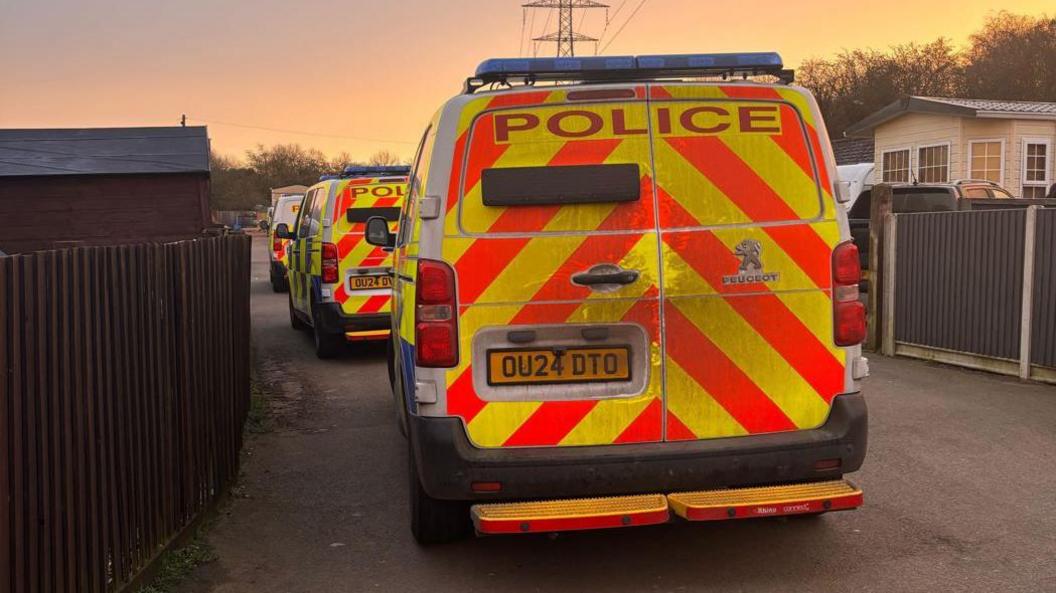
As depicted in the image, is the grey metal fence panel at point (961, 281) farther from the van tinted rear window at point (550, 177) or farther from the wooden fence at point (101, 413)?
the wooden fence at point (101, 413)

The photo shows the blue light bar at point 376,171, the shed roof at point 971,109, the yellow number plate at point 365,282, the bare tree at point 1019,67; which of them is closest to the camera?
the yellow number plate at point 365,282

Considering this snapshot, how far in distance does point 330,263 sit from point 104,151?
1118cm

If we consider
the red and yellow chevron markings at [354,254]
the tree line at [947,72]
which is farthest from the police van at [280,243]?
the tree line at [947,72]

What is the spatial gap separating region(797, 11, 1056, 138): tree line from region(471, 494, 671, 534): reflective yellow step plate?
44403 mm

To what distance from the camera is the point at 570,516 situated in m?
3.94

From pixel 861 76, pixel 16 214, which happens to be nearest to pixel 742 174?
pixel 16 214

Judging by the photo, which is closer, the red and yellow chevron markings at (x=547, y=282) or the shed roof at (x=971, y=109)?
the red and yellow chevron markings at (x=547, y=282)

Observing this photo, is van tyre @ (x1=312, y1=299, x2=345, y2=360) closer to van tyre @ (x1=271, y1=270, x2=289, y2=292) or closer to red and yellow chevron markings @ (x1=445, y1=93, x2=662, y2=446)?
red and yellow chevron markings @ (x1=445, y1=93, x2=662, y2=446)

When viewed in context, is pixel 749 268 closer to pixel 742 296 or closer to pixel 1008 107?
pixel 742 296

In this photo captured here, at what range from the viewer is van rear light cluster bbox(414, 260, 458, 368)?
412cm

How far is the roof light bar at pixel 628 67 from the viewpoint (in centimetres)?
458

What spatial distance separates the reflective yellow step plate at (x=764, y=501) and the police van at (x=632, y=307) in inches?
0.5

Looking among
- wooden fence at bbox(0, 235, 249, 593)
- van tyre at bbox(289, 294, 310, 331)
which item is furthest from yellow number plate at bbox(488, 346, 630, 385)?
van tyre at bbox(289, 294, 310, 331)

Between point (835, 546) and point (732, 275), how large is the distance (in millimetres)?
1523
